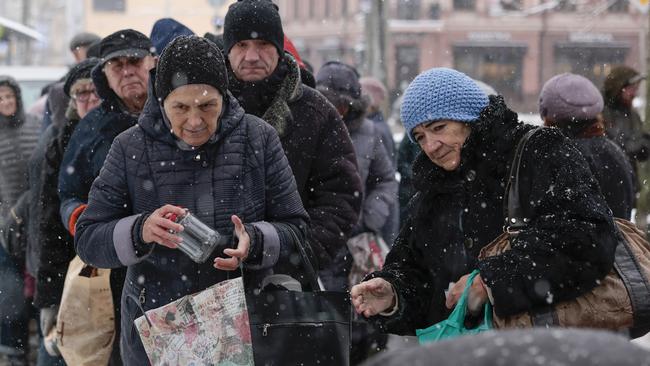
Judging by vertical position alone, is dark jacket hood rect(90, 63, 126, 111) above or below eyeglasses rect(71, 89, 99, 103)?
above

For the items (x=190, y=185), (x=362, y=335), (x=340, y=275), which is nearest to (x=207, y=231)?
(x=190, y=185)

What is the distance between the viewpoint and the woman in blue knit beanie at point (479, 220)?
338 cm

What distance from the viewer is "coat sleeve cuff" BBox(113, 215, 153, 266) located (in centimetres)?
392


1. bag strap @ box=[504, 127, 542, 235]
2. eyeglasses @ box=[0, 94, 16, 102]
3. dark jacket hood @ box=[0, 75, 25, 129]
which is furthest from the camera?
eyeglasses @ box=[0, 94, 16, 102]

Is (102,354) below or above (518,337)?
below

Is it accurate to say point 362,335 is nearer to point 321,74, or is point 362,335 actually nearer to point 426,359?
point 426,359

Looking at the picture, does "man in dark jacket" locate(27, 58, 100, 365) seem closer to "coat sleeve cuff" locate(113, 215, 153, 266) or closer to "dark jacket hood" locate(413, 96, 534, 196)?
"coat sleeve cuff" locate(113, 215, 153, 266)

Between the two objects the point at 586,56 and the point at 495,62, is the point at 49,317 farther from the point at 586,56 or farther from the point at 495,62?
the point at 586,56

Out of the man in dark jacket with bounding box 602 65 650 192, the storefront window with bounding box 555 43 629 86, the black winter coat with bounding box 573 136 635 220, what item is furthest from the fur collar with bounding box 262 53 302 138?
the storefront window with bounding box 555 43 629 86

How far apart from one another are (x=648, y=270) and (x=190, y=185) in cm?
155

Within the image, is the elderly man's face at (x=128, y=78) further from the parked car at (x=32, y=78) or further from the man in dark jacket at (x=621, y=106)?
the parked car at (x=32, y=78)

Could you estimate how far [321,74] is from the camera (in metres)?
7.60

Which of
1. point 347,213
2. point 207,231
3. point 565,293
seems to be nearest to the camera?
point 565,293

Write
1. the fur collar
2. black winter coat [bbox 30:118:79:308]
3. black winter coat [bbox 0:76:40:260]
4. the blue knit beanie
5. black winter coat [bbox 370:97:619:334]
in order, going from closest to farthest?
black winter coat [bbox 370:97:619:334]
the blue knit beanie
the fur collar
black winter coat [bbox 30:118:79:308]
black winter coat [bbox 0:76:40:260]
